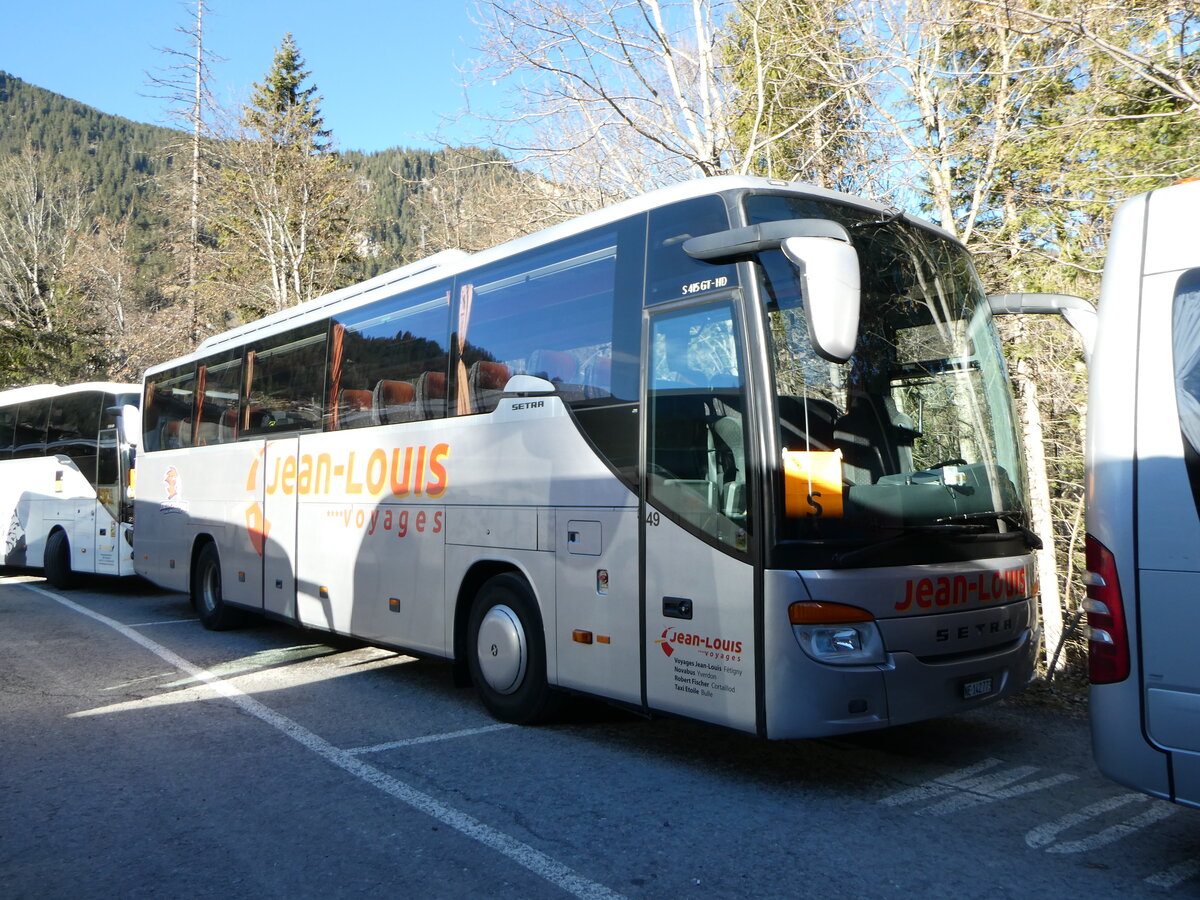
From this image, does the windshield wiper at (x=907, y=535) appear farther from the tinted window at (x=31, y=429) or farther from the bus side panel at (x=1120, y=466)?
the tinted window at (x=31, y=429)

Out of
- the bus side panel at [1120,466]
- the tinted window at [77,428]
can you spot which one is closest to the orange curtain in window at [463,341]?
the bus side panel at [1120,466]

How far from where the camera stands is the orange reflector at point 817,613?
4.93 metres

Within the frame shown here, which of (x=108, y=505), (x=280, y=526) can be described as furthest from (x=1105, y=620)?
(x=108, y=505)

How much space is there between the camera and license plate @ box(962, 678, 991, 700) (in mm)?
5352

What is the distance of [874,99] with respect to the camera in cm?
1015

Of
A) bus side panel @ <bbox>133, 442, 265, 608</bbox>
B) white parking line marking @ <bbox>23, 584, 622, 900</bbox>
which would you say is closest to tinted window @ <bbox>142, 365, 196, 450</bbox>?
bus side panel @ <bbox>133, 442, 265, 608</bbox>

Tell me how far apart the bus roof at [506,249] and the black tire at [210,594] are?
248cm

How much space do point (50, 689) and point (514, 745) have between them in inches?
172

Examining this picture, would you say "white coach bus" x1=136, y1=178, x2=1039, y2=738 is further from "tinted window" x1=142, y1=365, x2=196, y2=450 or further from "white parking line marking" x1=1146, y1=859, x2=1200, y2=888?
"tinted window" x1=142, y1=365, x2=196, y2=450

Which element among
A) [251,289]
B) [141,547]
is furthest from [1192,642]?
[251,289]

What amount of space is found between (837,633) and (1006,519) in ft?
4.71

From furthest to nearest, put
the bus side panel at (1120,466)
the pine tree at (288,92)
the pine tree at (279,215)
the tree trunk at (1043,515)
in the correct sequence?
the pine tree at (288,92) < the pine tree at (279,215) < the tree trunk at (1043,515) < the bus side panel at (1120,466)

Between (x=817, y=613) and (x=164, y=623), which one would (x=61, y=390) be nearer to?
(x=164, y=623)

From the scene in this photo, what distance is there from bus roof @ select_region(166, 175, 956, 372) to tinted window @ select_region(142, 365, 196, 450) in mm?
439
